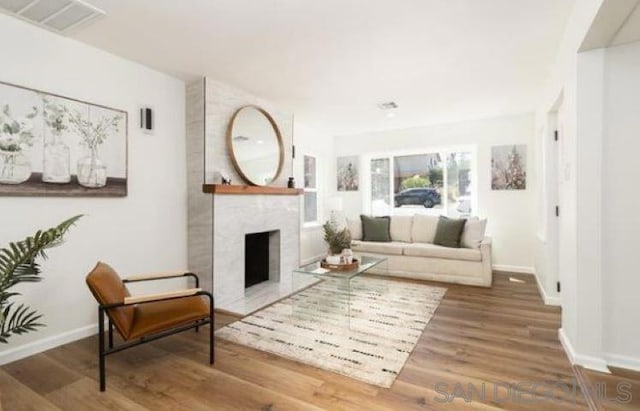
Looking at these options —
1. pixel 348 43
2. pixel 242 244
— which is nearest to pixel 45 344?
pixel 242 244

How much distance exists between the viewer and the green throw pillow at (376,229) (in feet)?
17.2

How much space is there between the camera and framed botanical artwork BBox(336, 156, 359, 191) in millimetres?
6457

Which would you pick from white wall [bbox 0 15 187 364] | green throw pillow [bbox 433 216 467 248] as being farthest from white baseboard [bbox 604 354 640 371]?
white wall [bbox 0 15 187 364]

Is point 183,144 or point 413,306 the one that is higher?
point 183,144

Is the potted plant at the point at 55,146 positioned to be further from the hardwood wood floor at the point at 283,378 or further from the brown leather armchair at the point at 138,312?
the hardwood wood floor at the point at 283,378

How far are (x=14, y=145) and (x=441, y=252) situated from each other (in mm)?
4657

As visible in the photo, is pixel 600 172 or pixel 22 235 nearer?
pixel 600 172

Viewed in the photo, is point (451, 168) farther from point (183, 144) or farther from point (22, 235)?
point (22, 235)

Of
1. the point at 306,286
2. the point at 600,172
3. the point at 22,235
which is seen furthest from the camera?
the point at 306,286

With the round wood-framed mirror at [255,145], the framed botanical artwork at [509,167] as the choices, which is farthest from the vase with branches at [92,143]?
the framed botanical artwork at [509,167]

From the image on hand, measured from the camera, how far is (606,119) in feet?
7.10

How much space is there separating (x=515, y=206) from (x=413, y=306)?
283 cm

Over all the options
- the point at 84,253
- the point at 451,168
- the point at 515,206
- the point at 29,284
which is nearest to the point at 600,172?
the point at 515,206

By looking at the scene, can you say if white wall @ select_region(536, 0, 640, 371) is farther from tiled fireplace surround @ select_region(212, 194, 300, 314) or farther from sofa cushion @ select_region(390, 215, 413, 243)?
sofa cushion @ select_region(390, 215, 413, 243)
